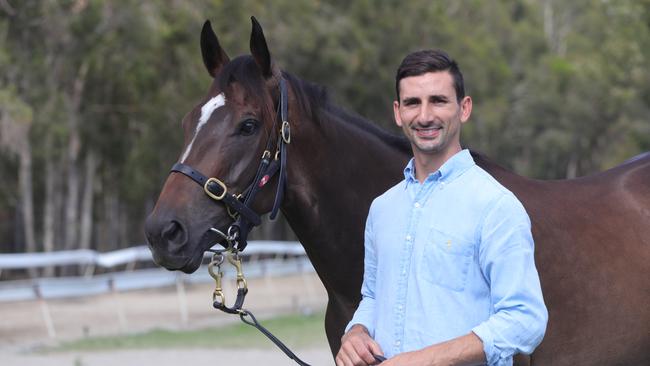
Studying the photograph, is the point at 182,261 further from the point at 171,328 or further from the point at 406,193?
the point at 171,328

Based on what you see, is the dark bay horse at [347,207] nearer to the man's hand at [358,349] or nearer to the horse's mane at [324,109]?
the horse's mane at [324,109]

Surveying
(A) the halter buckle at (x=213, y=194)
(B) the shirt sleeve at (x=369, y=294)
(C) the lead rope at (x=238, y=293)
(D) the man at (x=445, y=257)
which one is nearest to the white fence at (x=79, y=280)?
(C) the lead rope at (x=238, y=293)

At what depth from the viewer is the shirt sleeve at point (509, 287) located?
2463 millimetres

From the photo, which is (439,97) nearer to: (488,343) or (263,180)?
(488,343)

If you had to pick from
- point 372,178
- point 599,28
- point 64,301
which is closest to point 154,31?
point 64,301

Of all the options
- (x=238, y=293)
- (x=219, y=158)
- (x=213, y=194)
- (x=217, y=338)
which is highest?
(x=219, y=158)

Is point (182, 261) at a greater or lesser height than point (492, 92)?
greater

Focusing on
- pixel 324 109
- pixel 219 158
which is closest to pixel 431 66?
pixel 219 158

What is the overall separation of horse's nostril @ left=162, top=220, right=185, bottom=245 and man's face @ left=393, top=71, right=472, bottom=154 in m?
1.28

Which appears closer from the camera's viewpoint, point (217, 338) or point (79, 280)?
point (217, 338)

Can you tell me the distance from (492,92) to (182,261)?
49.1 m

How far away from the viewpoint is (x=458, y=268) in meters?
2.59

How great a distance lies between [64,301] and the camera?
1947cm

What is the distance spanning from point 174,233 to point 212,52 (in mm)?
1020
